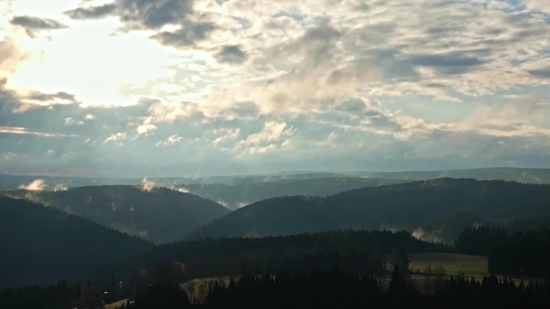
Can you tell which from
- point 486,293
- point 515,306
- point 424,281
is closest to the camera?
point 515,306

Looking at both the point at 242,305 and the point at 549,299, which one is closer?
the point at 549,299

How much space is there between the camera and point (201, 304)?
566ft

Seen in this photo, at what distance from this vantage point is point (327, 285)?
17025 cm

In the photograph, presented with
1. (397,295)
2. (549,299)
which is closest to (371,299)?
(397,295)

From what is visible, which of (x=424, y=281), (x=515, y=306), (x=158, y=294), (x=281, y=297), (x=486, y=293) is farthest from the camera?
(x=424, y=281)

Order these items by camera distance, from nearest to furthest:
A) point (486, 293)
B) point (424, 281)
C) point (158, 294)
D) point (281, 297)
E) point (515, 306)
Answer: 1. point (515, 306)
2. point (486, 293)
3. point (281, 297)
4. point (158, 294)
5. point (424, 281)

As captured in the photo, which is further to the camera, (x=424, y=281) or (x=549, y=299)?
(x=424, y=281)

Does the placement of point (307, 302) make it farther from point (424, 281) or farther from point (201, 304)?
point (424, 281)

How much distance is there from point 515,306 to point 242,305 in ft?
229

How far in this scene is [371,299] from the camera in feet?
522

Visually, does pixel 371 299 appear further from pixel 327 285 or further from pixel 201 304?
pixel 201 304

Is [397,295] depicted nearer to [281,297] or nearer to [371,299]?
[371,299]

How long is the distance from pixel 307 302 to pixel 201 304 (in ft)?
109

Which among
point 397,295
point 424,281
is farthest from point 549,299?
point 424,281
